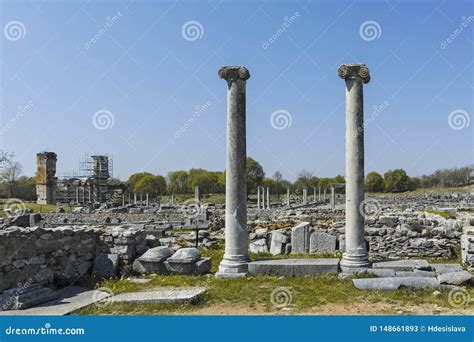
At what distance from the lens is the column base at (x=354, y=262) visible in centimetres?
1057

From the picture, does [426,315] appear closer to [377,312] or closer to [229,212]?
[377,312]

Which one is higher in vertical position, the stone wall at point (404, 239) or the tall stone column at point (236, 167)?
the tall stone column at point (236, 167)

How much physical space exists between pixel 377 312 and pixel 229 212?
4.62m

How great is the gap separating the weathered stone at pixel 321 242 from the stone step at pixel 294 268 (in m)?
3.92

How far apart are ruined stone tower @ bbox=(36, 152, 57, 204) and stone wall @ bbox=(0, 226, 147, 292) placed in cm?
4906

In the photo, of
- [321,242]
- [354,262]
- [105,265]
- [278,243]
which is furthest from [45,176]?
[354,262]

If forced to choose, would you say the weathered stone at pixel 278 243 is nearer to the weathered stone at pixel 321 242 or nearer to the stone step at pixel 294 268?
the weathered stone at pixel 321 242

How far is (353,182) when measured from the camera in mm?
11109

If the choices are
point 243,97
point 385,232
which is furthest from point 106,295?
point 385,232

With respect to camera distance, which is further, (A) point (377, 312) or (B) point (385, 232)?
(B) point (385, 232)

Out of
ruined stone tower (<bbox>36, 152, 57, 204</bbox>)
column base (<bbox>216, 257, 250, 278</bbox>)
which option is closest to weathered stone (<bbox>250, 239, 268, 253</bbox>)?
column base (<bbox>216, 257, 250, 278</bbox>)

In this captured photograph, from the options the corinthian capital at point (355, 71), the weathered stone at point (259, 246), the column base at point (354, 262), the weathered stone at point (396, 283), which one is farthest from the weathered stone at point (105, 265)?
the corinthian capital at point (355, 71)

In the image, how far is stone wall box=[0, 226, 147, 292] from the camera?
9141mm

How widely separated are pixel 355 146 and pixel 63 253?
7.30m
